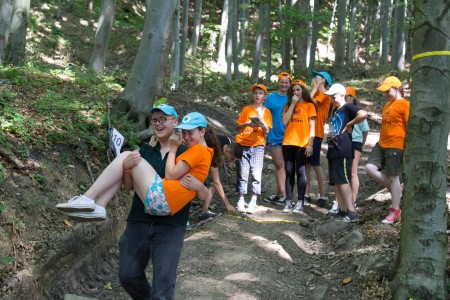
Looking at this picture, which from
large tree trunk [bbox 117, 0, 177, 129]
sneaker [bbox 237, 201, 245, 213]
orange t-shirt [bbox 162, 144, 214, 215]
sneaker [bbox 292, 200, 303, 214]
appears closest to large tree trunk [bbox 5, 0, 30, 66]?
large tree trunk [bbox 117, 0, 177, 129]

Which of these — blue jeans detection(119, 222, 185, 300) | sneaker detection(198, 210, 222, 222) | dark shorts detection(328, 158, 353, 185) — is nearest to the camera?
blue jeans detection(119, 222, 185, 300)

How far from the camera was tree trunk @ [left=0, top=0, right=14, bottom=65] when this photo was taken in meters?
11.7

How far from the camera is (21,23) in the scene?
12.2 m

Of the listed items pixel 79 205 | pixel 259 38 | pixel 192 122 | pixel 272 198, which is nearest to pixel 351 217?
pixel 272 198

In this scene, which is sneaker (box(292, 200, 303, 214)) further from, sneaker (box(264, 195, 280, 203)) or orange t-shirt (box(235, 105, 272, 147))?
orange t-shirt (box(235, 105, 272, 147))

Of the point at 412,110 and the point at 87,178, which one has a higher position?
the point at 412,110

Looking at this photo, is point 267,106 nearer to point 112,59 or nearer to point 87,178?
point 87,178

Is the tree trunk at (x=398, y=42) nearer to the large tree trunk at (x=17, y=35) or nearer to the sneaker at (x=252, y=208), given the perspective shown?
the large tree trunk at (x=17, y=35)

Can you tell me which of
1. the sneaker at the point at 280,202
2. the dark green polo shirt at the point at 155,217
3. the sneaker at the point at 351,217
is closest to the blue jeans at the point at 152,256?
the dark green polo shirt at the point at 155,217

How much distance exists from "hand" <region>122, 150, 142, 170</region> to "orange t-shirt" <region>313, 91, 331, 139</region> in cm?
503

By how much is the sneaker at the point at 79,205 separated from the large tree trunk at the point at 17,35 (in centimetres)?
882

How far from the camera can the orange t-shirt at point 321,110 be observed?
→ 343 inches

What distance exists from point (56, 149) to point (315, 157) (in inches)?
162

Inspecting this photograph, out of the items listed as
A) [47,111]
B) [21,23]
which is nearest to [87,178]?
[47,111]
